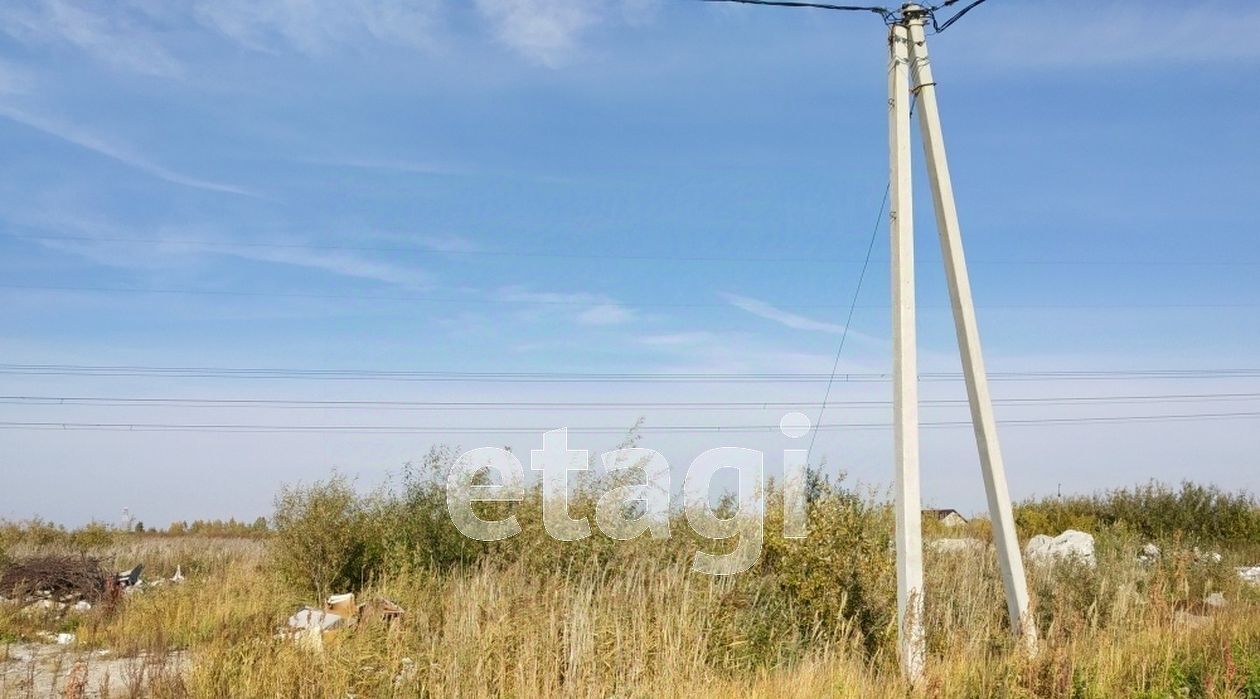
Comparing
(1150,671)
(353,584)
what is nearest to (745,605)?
(1150,671)

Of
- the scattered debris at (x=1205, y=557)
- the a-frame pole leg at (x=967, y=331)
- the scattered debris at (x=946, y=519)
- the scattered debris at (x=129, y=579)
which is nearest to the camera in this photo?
the a-frame pole leg at (x=967, y=331)

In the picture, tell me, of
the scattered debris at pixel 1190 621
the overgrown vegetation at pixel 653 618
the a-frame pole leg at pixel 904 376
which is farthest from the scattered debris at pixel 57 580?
the scattered debris at pixel 1190 621

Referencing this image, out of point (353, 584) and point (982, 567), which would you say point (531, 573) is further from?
point (982, 567)

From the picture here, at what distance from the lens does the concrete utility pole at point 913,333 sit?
30.0 ft

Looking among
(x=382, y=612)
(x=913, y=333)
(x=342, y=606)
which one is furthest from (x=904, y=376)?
(x=342, y=606)

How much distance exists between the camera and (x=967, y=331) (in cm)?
966

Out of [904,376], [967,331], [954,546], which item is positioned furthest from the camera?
[954,546]

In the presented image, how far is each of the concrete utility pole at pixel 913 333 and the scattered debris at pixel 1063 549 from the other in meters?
6.73

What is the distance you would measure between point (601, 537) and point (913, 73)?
774cm

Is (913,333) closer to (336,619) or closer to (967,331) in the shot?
(967,331)

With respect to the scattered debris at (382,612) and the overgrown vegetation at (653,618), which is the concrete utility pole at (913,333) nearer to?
the overgrown vegetation at (653,618)

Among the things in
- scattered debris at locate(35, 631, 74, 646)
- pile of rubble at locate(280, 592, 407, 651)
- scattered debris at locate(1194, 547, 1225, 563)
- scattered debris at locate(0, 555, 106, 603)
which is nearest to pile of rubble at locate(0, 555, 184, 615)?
scattered debris at locate(0, 555, 106, 603)

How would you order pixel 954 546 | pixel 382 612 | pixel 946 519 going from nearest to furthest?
1. pixel 382 612
2. pixel 954 546
3. pixel 946 519

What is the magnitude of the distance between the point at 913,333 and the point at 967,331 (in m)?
0.66
